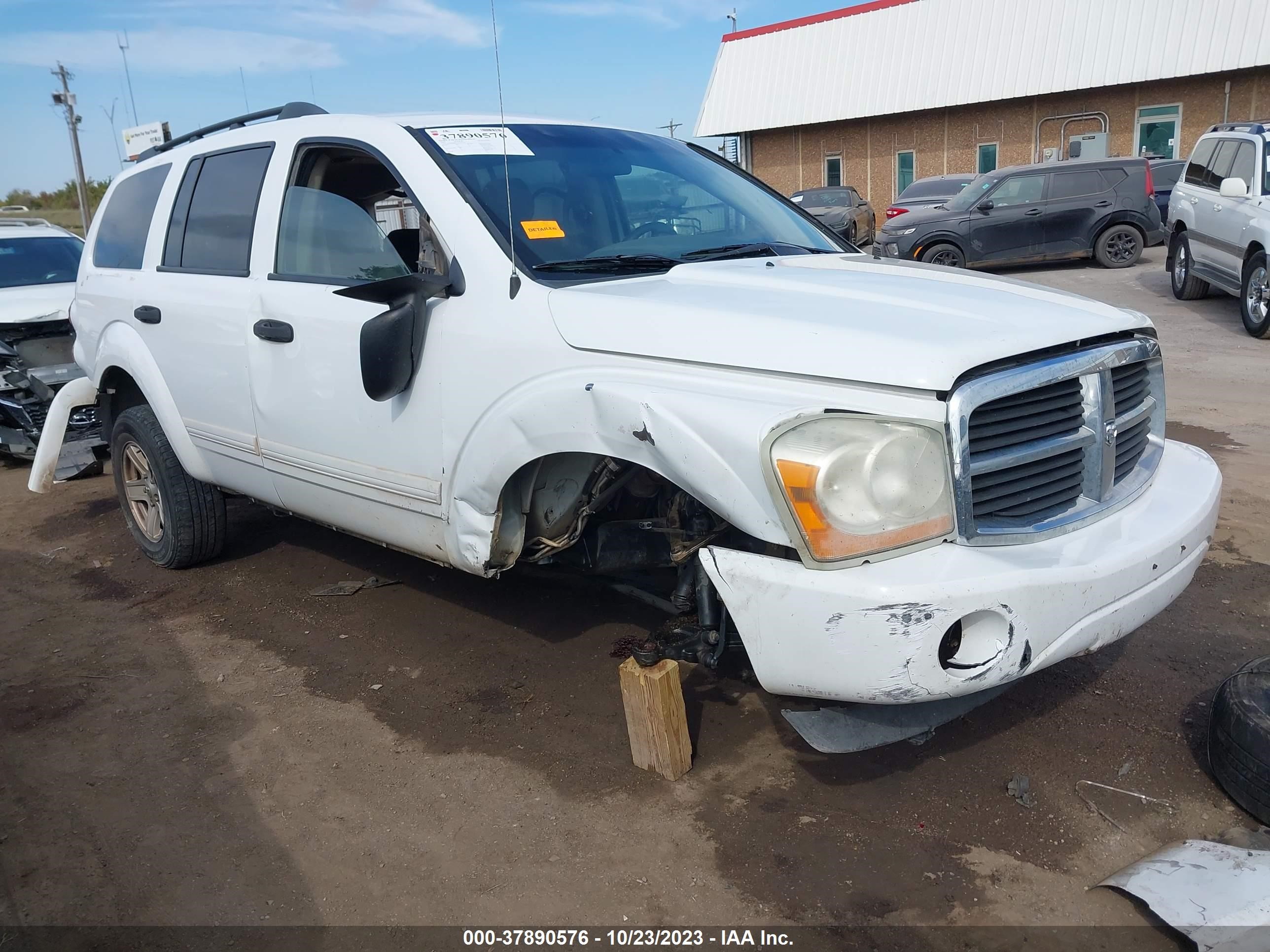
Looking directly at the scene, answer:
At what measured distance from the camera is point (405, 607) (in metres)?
4.34

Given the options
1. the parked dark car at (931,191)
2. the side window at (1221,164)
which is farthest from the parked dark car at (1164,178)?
the side window at (1221,164)

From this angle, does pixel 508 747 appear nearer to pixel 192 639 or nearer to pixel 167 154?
pixel 192 639

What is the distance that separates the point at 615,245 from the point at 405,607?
6.40 ft

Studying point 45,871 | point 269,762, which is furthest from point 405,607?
point 45,871

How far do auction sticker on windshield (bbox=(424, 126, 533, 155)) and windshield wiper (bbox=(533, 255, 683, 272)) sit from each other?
0.55m

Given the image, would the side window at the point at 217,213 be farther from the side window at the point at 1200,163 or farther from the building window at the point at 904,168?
the building window at the point at 904,168

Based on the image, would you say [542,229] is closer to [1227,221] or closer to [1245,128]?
[1227,221]

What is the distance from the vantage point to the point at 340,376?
342 centimetres

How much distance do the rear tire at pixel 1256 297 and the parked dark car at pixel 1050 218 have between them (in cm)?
547

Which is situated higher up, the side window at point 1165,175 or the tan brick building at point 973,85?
the tan brick building at point 973,85

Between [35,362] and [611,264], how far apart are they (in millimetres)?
6110

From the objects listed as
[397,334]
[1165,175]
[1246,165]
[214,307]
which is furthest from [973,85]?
[397,334]

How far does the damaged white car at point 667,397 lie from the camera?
227 cm

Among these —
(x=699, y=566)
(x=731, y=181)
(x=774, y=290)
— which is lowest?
(x=699, y=566)
